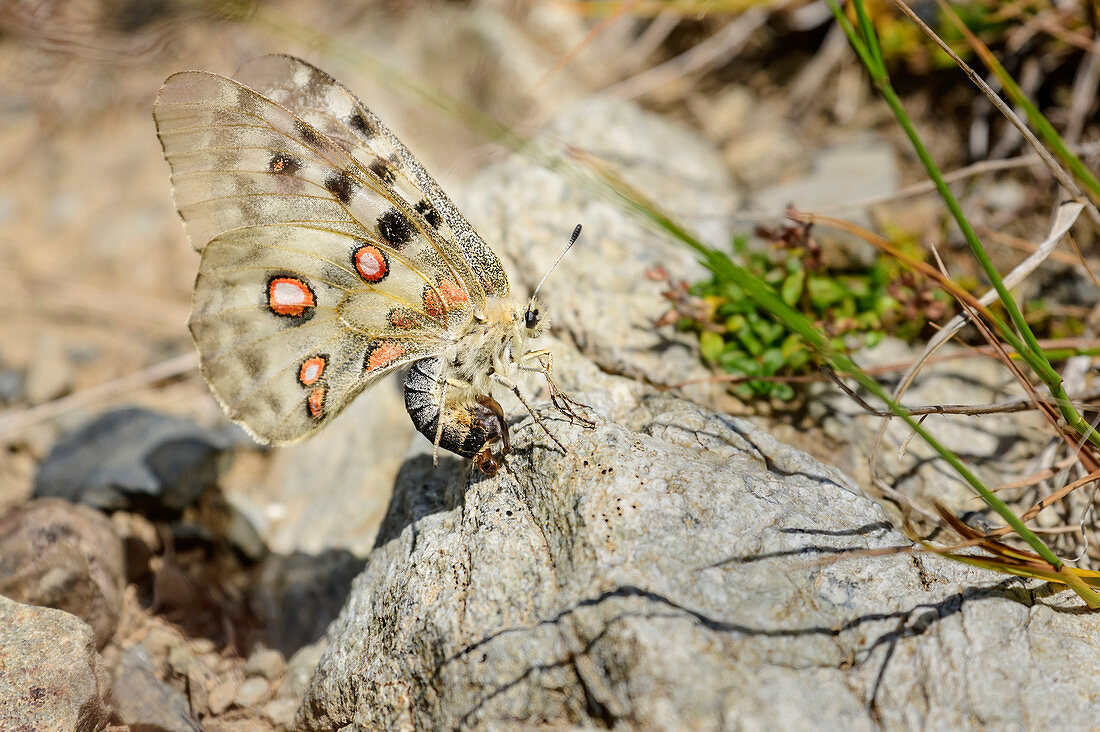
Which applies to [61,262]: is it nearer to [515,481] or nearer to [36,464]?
[36,464]

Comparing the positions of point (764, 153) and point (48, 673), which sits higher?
point (764, 153)

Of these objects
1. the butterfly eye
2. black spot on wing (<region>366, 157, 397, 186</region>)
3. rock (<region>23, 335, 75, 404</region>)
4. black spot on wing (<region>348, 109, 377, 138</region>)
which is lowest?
rock (<region>23, 335, 75, 404</region>)

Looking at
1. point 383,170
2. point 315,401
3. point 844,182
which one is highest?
point 383,170

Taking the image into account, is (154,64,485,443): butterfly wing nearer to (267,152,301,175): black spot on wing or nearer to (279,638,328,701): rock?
(267,152,301,175): black spot on wing

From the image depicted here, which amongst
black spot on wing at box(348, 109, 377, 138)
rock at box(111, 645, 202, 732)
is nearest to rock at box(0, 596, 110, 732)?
rock at box(111, 645, 202, 732)

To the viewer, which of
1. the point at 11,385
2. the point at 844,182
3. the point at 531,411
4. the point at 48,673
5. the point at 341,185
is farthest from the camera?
the point at 11,385

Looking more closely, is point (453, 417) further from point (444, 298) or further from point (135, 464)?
point (135, 464)

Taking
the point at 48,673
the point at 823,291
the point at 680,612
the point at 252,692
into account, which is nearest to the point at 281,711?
the point at 252,692
